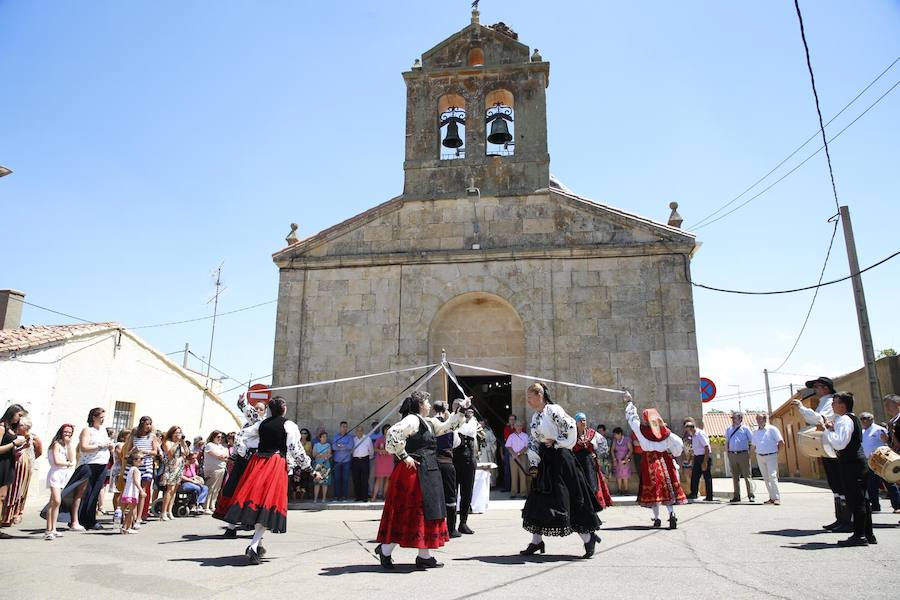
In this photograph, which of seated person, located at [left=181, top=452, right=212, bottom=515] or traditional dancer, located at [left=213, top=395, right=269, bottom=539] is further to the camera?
seated person, located at [left=181, top=452, right=212, bottom=515]

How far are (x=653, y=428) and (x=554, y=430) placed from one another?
2380 mm

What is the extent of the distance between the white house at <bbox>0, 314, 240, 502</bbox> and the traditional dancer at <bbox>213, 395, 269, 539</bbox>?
9.26 meters

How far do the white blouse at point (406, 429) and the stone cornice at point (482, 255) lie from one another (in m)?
7.92

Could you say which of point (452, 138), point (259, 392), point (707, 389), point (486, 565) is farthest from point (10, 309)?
point (707, 389)

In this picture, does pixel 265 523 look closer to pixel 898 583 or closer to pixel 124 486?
pixel 124 486

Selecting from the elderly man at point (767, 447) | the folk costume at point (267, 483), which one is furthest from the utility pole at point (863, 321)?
the folk costume at point (267, 483)

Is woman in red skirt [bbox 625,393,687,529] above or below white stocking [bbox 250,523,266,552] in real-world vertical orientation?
above

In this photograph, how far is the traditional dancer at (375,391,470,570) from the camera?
231 inches

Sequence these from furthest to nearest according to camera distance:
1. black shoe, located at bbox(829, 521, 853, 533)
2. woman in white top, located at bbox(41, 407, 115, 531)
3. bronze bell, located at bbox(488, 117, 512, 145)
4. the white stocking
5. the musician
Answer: bronze bell, located at bbox(488, 117, 512, 145) < woman in white top, located at bbox(41, 407, 115, 531) < black shoe, located at bbox(829, 521, 853, 533) < the musician < the white stocking

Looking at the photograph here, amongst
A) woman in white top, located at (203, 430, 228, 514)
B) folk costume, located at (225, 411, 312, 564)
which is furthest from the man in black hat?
woman in white top, located at (203, 430, 228, 514)

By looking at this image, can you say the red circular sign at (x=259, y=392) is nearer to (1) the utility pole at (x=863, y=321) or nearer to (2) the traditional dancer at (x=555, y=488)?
(2) the traditional dancer at (x=555, y=488)

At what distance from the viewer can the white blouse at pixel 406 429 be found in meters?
6.07

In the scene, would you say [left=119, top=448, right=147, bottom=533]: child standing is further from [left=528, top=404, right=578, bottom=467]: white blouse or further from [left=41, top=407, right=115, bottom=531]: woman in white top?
[left=528, top=404, right=578, bottom=467]: white blouse

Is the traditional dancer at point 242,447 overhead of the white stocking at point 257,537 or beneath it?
overhead
